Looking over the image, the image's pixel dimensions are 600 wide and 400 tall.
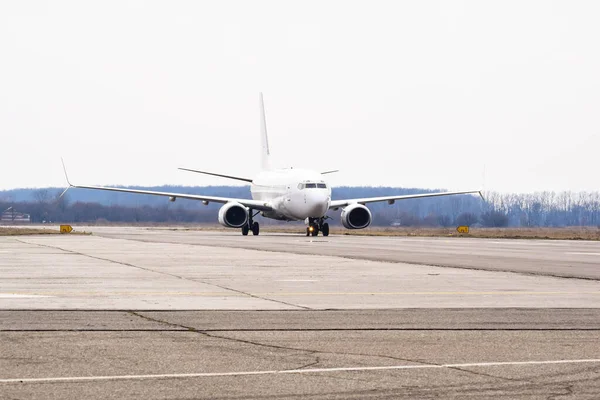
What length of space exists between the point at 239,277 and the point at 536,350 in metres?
12.4

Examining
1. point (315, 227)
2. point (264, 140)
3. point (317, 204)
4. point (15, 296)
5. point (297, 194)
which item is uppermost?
point (264, 140)

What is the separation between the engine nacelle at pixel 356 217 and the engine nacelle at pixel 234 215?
5.96m

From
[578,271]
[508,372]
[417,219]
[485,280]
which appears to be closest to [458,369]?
[508,372]

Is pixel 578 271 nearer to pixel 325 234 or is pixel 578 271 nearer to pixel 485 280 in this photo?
pixel 485 280

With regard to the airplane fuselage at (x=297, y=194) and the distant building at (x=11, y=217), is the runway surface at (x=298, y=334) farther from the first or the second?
the distant building at (x=11, y=217)

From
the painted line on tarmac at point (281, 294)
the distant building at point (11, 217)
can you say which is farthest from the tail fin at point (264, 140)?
the distant building at point (11, 217)

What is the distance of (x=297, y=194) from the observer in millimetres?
64375

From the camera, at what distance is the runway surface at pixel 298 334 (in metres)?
8.83

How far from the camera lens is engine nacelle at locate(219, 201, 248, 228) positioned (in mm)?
66750

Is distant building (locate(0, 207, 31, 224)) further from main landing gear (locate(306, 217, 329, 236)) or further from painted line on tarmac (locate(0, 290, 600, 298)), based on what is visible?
painted line on tarmac (locate(0, 290, 600, 298))

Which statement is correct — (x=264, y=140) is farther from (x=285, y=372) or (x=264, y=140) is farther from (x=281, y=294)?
(x=285, y=372)

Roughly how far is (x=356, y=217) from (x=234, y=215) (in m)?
7.23

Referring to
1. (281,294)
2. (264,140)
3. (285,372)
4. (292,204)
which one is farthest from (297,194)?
(285,372)

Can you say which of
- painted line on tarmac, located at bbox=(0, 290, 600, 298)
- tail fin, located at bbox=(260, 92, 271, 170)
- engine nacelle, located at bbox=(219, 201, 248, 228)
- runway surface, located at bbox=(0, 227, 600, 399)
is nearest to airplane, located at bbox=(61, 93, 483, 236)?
engine nacelle, located at bbox=(219, 201, 248, 228)
